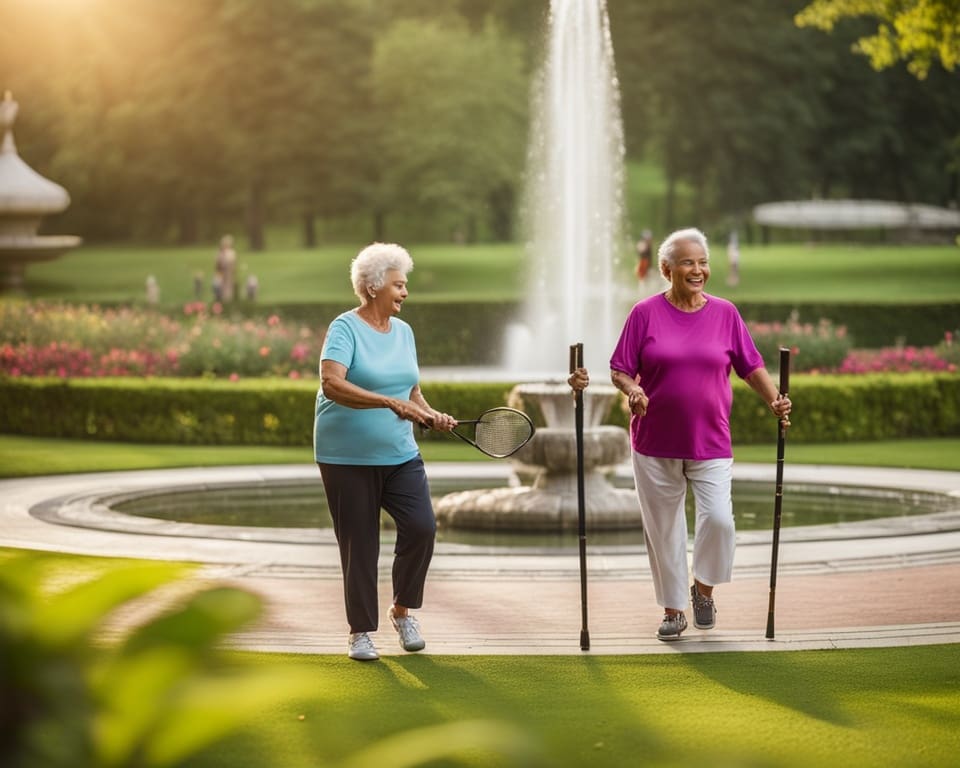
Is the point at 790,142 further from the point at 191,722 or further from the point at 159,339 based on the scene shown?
the point at 191,722

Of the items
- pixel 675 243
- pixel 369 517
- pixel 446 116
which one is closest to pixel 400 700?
pixel 369 517

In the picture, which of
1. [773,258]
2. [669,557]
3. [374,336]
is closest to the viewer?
[374,336]

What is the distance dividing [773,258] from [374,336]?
154 feet

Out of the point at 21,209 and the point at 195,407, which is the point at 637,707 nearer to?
the point at 195,407

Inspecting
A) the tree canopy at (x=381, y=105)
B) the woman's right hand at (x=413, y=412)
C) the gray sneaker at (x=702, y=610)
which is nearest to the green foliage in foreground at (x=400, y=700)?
the gray sneaker at (x=702, y=610)

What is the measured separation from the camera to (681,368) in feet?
24.0

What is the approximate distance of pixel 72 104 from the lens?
62.7 m

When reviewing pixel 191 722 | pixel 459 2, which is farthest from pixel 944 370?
pixel 459 2

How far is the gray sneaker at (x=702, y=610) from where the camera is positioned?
305 inches

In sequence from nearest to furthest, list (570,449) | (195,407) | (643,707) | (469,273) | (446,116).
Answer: (643,707), (570,449), (195,407), (469,273), (446,116)

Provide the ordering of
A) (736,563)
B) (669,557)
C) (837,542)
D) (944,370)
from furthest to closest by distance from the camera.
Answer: (944,370)
(837,542)
(736,563)
(669,557)

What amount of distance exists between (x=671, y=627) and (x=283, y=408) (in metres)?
12.5

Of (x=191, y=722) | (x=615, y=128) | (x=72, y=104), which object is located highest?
(x=72, y=104)

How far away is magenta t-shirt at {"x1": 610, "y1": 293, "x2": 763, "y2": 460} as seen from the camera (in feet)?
24.0
